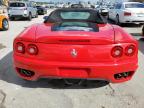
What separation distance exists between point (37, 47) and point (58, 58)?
38 centimetres

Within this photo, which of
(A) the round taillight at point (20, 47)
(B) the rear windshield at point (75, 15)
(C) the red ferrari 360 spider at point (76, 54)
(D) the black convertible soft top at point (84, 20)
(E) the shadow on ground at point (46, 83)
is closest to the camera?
(C) the red ferrari 360 spider at point (76, 54)

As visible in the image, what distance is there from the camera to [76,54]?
200 inches

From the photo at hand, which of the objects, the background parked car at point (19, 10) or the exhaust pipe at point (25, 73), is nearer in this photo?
the exhaust pipe at point (25, 73)

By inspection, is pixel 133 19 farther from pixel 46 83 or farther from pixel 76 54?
pixel 76 54

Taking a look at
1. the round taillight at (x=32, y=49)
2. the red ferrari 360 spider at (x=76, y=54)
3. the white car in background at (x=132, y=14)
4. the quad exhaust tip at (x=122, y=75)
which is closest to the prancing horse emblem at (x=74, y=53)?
the red ferrari 360 spider at (x=76, y=54)

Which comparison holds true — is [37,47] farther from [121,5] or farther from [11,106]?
[121,5]

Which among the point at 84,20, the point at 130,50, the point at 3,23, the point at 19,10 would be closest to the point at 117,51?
the point at 130,50

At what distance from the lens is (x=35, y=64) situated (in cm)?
512

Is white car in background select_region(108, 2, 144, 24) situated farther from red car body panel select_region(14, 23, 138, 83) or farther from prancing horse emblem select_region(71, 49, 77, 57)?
prancing horse emblem select_region(71, 49, 77, 57)

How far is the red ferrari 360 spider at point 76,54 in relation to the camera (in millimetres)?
5059

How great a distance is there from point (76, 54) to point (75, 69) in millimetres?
239

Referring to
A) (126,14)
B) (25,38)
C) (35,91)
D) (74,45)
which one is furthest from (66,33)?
(126,14)

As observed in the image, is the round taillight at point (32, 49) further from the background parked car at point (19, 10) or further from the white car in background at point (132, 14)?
the background parked car at point (19, 10)

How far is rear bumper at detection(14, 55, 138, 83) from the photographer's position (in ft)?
16.6
